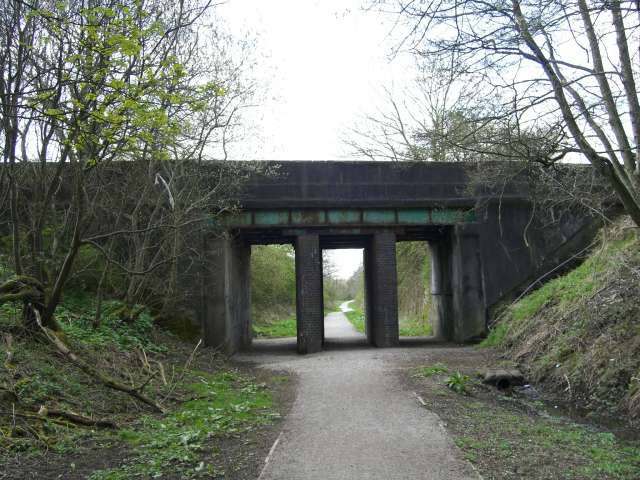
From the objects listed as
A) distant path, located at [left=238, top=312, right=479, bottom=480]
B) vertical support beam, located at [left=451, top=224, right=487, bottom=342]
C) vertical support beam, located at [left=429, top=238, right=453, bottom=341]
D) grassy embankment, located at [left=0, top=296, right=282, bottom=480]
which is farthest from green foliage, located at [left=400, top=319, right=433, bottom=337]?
grassy embankment, located at [left=0, top=296, right=282, bottom=480]

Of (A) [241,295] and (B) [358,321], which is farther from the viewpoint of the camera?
(B) [358,321]

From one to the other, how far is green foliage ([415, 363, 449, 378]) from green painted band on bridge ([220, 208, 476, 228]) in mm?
6095

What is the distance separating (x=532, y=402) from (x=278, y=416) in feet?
14.7

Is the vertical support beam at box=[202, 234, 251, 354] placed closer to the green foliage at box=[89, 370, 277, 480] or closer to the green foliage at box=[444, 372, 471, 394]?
the green foliage at box=[89, 370, 277, 480]

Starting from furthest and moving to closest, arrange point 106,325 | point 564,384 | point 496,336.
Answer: point 496,336, point 106,325, point 564,384

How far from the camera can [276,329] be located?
27.5 m

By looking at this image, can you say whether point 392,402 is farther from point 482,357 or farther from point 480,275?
point 480,275

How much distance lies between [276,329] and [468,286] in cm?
1271

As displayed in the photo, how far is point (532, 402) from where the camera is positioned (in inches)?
376

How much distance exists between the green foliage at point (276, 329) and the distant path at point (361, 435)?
13.3 meters

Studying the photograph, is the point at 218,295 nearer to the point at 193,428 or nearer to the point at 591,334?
the point at 193,428

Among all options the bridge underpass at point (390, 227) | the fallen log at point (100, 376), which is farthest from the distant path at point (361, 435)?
the bridge underpass at point (390, 227)

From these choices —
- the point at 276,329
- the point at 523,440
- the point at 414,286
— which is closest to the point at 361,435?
the point at 523,440

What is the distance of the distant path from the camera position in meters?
Answer: 5.63
